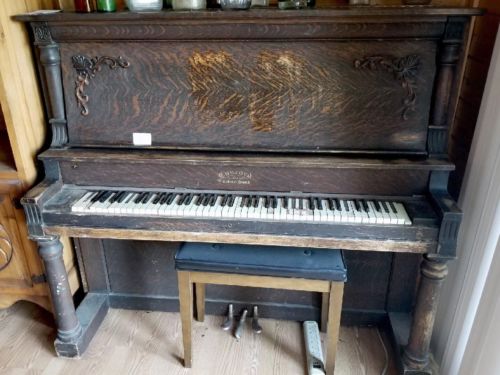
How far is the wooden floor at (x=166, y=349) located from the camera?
1.73 m

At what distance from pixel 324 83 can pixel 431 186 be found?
50 cm

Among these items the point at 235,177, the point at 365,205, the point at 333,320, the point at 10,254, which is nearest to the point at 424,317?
the point at 333,320

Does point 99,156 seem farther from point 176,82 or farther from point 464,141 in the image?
point 464,141

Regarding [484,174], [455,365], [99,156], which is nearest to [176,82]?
[99,156]

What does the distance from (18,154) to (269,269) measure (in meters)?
1.00

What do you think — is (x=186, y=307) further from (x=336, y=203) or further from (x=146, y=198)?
(x=336, y=203)

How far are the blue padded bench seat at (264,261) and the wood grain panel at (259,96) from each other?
369 millimetres

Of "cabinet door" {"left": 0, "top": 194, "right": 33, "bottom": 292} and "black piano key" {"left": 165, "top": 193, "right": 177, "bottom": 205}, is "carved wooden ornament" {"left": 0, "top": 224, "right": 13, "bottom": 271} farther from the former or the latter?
"black piano key" {"left": 165, "top": 193, "right": 177, "bottom": 205}

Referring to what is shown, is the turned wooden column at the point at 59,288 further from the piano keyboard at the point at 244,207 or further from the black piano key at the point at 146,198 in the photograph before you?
the black piano key at the point at 146,198

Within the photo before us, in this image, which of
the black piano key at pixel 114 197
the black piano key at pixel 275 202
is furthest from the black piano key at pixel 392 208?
the black piano key at pixel 114 197

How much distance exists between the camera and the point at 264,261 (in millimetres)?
1494

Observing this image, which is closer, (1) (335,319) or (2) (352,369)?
(1) (335,319)

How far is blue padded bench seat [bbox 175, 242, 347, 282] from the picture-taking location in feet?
4.78

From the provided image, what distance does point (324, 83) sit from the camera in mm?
1478
